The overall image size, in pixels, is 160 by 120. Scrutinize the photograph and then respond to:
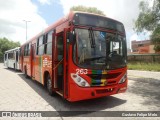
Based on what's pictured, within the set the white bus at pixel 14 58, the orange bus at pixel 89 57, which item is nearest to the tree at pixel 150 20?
the orange bus at pixel 89 57


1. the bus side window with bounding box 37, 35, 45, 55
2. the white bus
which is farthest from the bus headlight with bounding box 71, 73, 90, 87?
the white bus

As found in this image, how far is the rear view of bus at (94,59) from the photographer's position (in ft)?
22.4

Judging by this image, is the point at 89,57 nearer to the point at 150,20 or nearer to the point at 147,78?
the point at 150,20

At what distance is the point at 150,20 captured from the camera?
45.4 ft

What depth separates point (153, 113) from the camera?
6.63 metres

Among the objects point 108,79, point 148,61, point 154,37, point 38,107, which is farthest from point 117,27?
point 148,61

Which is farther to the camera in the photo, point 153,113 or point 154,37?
point 154,37

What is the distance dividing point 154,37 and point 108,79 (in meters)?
8.43

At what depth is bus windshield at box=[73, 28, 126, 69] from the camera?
6.86 meters

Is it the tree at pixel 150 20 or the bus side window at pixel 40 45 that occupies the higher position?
the tree at pixel 150 20

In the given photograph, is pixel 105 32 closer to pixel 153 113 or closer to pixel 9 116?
pixel 153 113

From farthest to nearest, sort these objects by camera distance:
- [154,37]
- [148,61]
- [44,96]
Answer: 1. [148,61]
2. [154,37]
3. [44,96]

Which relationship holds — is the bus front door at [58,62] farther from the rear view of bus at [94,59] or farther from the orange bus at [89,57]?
the rear view of bus at [94,59]

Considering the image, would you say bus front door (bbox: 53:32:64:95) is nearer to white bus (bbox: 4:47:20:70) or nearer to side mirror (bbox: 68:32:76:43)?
side mirror (bbox: 68:32:76:43)
